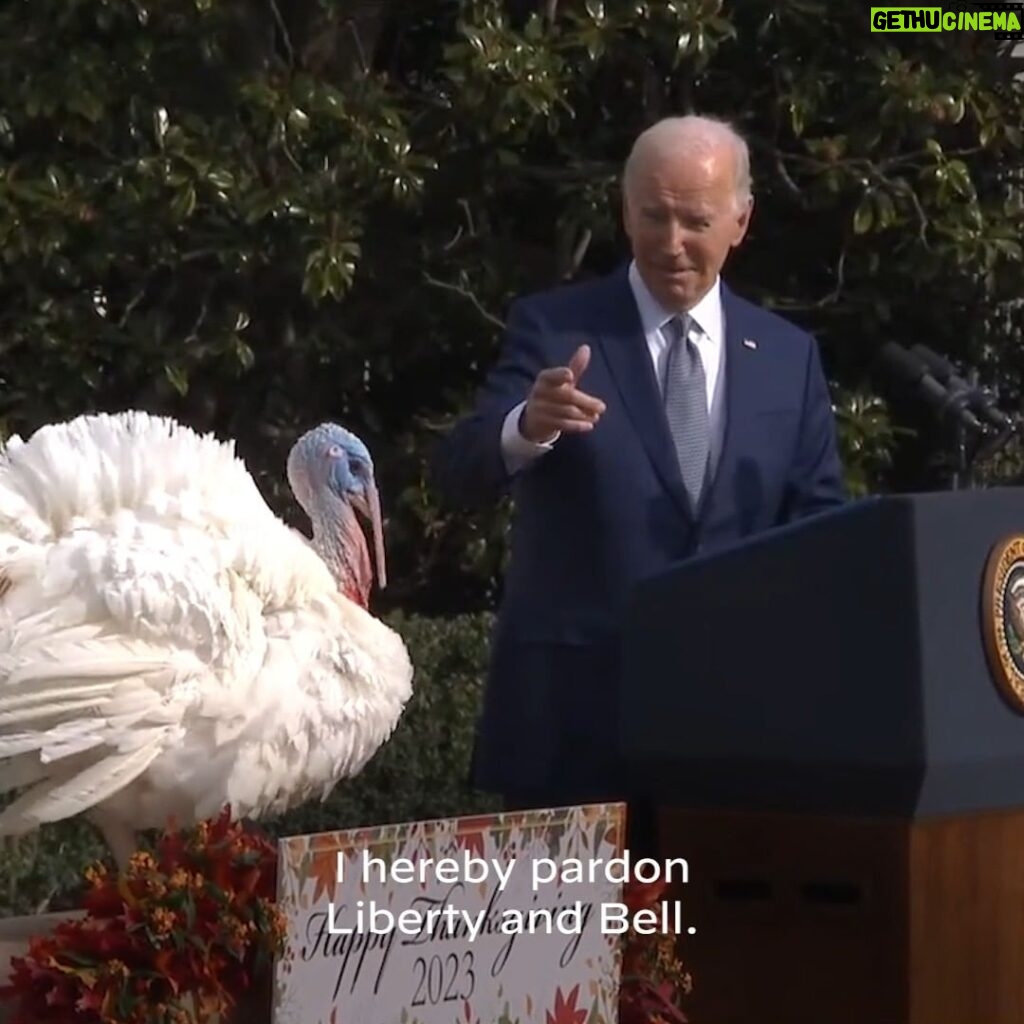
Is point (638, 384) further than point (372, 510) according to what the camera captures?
No

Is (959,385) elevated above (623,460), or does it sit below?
above

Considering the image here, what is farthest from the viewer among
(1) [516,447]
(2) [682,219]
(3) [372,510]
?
(3) [372,510]

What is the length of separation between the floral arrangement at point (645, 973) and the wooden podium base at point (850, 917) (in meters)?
0.13

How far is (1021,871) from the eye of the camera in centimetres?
269

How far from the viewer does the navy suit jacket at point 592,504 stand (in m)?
2.88

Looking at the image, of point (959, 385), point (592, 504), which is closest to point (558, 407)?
point (592, 504)

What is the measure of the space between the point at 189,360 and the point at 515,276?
2.81ft

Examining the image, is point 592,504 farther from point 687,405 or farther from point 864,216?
point 864,216

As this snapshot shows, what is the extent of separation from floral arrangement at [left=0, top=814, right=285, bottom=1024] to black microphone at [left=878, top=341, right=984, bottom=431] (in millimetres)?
1160

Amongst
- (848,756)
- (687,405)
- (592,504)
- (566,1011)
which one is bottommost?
(566,1011)

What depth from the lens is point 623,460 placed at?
2.88 m

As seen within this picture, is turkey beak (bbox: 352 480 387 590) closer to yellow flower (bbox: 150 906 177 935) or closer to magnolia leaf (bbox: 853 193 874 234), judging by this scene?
yellow flower (bbox: 150 906 177 935)

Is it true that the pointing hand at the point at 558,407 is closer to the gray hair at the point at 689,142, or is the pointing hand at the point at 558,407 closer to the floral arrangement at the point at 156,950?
the gray hair at the point at 689,142

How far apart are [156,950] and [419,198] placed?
10.9ft
